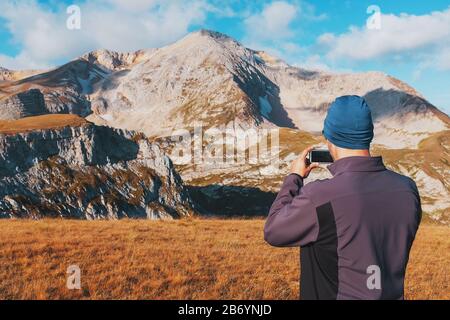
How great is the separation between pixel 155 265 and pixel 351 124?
415 inches

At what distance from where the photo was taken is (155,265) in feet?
45.1

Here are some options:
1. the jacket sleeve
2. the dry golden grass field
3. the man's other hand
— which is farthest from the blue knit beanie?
the dry golden grass field

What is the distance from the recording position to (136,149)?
180m

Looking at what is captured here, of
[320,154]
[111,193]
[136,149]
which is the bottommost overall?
[111,193]

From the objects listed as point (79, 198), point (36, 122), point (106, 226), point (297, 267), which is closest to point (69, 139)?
point (36, 122)

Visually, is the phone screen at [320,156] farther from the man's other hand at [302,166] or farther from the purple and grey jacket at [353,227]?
the purple and grey jacket at [353,227]

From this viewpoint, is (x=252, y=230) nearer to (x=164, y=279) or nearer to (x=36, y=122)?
(x=164, y=279)

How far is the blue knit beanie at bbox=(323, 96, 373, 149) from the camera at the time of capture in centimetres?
475

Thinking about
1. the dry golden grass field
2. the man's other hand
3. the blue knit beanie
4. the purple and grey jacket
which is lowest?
the dry golden grass field

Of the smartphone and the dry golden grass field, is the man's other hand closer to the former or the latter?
the smartphone

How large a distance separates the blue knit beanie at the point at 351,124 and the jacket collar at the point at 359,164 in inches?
6.5

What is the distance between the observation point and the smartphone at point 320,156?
17.5ft
